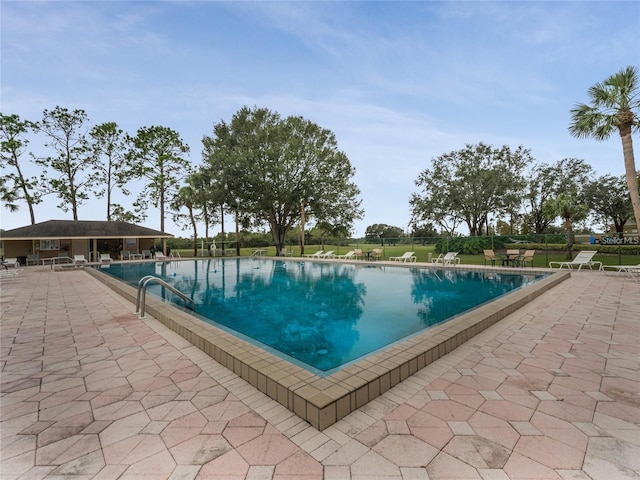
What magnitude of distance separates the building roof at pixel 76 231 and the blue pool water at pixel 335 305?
524 inches

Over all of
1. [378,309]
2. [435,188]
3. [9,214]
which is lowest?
[378,309]

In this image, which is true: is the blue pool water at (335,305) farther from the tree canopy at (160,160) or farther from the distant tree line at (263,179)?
the tree canopy at (160,160)

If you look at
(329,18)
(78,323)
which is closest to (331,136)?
(329,18)

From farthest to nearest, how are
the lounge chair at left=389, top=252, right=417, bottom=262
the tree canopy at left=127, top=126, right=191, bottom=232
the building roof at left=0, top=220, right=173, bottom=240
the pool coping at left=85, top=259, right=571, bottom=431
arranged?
the tree canopy at left=127, top=126, right=191, bottom=232, the building roof at left=0, top=220, right=173, bottom=240, the lounge chair at left=389, top=252, right=417, bottom=262, the pool coping at left=85, top=259, right=571, bottom=431

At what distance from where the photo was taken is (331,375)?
8.84 feet

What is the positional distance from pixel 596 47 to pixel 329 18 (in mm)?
8329

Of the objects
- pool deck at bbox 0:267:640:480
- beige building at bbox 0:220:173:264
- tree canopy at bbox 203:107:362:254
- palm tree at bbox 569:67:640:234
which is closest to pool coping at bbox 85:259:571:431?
pool deck at bbox 0:267:640:480

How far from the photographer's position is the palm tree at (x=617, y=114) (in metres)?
10.6

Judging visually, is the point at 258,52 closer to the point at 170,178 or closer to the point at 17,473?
the point at 17,473

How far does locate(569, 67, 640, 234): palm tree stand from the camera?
1059cm

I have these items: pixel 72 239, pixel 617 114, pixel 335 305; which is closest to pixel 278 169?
pixel 72 239

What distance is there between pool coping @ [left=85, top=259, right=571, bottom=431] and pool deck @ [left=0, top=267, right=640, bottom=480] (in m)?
0.09

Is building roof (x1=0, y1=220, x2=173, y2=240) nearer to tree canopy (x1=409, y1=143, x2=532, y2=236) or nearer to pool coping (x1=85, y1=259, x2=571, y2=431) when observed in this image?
A: pool coping (x1=85, y1=259, x2=571, y2=431)

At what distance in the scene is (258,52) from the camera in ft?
39.1
